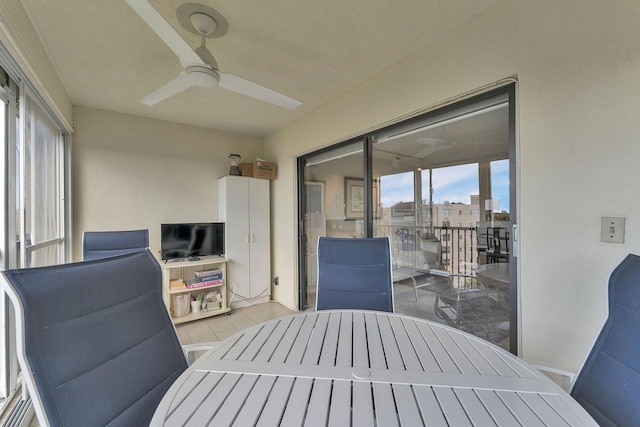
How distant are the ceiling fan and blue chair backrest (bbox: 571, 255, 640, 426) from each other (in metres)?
1.92

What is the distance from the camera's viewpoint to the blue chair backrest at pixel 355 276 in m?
1.78

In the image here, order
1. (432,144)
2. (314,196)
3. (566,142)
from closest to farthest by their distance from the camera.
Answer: (566,142) < (432,144) < (314,196)

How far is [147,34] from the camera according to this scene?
1843 mm

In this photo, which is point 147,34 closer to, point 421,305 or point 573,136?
point 573,136

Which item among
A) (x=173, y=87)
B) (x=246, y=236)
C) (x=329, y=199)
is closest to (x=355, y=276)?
(x=329, y=199)

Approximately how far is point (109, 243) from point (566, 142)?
3.49 metres

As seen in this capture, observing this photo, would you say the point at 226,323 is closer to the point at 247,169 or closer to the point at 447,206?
the point at 247,169

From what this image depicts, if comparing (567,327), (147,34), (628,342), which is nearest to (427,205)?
(567,327)

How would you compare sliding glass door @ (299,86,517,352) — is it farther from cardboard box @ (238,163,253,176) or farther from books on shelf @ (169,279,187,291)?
books on shelf @ (169,279,187,291)

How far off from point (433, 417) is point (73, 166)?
3.99 meters

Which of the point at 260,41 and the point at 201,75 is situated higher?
the point at 260,41

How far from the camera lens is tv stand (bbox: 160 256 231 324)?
10.4 feet

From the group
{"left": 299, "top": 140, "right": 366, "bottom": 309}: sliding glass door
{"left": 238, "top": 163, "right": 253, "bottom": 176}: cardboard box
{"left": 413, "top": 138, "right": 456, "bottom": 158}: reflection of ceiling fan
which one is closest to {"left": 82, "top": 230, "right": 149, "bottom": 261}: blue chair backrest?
{"left": 238, "top": 163, "right": 253, "bottom": 176}: cardboard box

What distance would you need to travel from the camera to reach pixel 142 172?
335 cm
